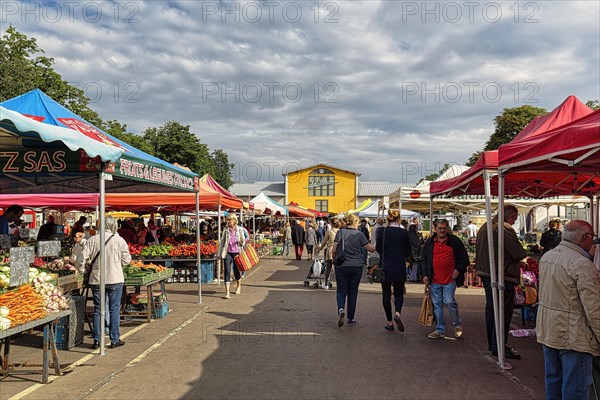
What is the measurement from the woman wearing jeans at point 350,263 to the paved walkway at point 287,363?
1.66 ft

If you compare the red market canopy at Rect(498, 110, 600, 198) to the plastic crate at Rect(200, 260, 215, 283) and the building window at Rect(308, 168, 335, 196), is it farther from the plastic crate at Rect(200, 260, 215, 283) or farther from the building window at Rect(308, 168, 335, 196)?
the building window at Rect(308, 168, 335, 196)

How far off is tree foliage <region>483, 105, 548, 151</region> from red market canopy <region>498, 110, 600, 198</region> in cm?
3675

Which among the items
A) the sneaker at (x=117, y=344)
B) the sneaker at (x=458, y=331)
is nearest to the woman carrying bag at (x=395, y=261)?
the sneaker at (x=458, y=331)

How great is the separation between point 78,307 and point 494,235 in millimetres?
6206

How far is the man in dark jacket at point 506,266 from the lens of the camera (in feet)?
21.5

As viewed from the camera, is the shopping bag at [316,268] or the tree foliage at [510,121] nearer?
the shopping bag at [316,268]

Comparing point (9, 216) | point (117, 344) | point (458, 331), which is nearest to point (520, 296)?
point (458, 331)

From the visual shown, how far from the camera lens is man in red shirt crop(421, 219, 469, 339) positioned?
7.49 meters

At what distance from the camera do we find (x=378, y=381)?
5.63m

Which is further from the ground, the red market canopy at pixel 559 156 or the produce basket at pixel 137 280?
the red market canopy at pixel 559 156

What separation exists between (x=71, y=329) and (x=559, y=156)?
691 cm

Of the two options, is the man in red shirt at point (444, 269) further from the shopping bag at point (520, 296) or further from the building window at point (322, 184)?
the building window at point (322, 184)

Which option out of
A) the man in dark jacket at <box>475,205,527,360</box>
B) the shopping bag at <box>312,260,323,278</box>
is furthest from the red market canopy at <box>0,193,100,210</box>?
the man in dark jacket at <box>475,205,527,360</box>

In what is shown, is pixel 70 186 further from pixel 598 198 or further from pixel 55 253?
pixel 598 198
